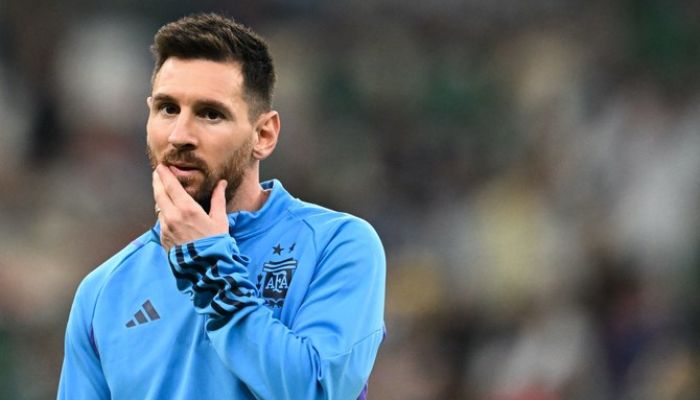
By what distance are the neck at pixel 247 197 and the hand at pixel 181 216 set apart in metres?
0.20

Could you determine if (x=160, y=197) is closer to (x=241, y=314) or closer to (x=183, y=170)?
(x=183, y=170)

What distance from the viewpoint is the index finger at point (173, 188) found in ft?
9.94

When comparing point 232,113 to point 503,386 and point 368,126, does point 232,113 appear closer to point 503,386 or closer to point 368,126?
point 503,386

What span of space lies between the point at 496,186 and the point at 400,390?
6.30 ft

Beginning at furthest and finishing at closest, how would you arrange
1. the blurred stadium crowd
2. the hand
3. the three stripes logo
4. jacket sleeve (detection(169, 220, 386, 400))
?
the blurred stadium crowd < the three stripes logo < the hand < jacket sleeve (detection(169, 220, 386, 400))

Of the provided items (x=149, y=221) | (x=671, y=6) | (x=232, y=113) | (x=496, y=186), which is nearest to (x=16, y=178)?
(x=149, y=221)

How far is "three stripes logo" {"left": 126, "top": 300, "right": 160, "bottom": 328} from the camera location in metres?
3.26

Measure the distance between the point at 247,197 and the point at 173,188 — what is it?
1.04ft

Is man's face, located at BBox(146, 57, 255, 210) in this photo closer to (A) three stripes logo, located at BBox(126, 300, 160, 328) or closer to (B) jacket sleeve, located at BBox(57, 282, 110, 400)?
(A) three stripes logo, located at BBox(126, 300, 160, 328)

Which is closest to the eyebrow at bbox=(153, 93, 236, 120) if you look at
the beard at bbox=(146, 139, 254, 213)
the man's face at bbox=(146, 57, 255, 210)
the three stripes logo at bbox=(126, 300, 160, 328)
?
the man's face at bbox=(146, 57, 255, 210)

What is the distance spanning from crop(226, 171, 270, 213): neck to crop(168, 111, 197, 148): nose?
242mm

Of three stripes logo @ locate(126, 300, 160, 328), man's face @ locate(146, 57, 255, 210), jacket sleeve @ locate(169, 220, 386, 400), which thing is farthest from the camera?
three stripes logo @ locate(126, 300, 160, 328)

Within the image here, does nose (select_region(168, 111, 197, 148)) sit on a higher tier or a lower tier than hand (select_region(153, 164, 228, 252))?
higher

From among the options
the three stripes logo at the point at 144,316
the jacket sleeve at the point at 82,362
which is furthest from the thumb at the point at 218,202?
the jacket sleeve at the point at 82,362
